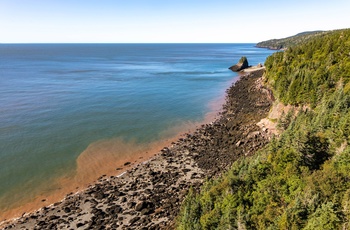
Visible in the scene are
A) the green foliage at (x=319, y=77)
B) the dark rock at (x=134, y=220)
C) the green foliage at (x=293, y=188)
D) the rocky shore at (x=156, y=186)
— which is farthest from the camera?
the green foliage at (x=319, y=77)

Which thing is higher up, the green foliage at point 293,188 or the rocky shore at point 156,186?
the green foliage at point 293,188

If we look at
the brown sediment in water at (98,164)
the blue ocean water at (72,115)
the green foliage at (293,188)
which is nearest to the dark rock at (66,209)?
the brown sediment in water at (98,164)

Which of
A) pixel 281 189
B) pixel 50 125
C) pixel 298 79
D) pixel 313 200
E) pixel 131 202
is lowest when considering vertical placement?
pixel 131 202

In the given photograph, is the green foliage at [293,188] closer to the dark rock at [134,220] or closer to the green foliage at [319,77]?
the dark rock at [134,220]

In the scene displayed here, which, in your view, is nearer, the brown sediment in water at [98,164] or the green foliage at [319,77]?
the brown sediment in water at [98,164]

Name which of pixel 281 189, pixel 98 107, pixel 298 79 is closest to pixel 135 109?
pixel 98 107

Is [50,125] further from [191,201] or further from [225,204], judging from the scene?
[225,204]
